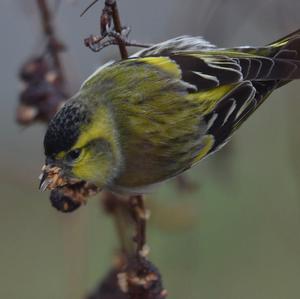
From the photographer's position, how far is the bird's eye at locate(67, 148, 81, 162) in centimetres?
246

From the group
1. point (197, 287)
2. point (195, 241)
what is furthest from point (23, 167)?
point (197, 287)

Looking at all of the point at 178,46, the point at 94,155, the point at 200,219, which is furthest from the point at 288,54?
the point at 200,219

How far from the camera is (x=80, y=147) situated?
8.14 ft

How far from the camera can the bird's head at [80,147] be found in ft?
7.87

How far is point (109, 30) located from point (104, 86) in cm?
53

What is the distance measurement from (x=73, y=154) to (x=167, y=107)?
1.08 ft

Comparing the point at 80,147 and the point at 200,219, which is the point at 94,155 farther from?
the point at 200,219

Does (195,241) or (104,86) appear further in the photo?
(195,241)

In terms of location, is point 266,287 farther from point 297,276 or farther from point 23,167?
point 23,167

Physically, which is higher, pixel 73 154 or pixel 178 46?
pixel 178 46

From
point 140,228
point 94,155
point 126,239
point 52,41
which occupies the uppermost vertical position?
point 52,41

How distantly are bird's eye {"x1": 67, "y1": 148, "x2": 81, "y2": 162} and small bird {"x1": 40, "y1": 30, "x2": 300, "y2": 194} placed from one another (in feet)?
0.04

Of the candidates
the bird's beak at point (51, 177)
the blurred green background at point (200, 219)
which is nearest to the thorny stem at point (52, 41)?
the bird's beak at point (51, 177)

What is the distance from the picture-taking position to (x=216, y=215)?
5.25 m
